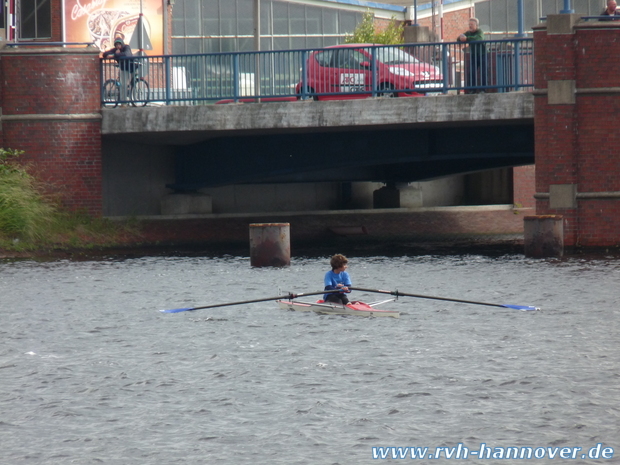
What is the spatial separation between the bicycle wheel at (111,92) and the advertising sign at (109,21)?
1137cm

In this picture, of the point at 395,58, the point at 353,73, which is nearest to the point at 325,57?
the point at 353,73

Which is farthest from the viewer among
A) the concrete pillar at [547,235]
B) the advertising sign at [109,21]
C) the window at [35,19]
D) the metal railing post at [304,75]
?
the advertising sign at [109,21]

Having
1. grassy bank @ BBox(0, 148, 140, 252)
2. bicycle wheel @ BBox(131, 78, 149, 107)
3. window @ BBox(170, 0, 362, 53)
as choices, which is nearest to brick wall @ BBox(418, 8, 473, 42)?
window @ BBox(170, 0, 362, 53)

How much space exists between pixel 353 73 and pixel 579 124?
5238 millimetres

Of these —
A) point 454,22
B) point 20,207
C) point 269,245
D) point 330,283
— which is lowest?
point 330,283

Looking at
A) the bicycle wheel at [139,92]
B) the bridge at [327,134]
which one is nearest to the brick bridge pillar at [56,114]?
the bridge at [327,134]

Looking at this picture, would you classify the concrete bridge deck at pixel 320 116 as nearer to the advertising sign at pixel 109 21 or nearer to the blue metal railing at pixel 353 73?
the blue metal railing at pixel 353 73

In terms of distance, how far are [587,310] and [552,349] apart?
3.19 m

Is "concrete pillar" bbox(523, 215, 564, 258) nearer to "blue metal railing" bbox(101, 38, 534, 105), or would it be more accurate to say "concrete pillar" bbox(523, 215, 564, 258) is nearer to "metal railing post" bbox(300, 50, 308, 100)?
"blue metal railing" bbox(101, 38, 534, 105)

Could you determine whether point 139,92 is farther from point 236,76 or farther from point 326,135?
point 326,135

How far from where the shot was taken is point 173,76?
27297 mm

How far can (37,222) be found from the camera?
26062mm

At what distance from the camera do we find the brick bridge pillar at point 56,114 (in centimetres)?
2684

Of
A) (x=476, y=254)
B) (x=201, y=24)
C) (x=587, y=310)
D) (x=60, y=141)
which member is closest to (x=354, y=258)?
(x=476, y=254)
